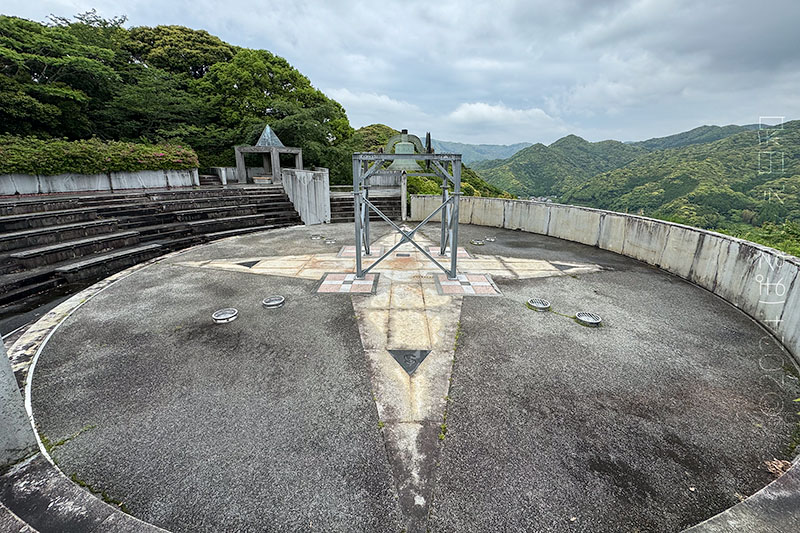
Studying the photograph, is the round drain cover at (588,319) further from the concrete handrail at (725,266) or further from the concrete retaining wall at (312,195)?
the concrete retaining wall at (312,195)

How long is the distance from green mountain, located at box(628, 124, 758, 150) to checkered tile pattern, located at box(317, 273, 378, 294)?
123277mm

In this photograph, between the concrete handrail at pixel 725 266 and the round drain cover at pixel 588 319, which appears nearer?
the concrete handrail at pixel 725 266

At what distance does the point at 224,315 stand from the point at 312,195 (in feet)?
28.8

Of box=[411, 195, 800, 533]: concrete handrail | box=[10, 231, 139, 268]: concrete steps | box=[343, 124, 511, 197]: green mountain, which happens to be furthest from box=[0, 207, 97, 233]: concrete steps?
box=[411, 195, 800, 533]: concrete handrail

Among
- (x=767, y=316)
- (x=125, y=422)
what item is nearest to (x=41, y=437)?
(x=125, y=422)

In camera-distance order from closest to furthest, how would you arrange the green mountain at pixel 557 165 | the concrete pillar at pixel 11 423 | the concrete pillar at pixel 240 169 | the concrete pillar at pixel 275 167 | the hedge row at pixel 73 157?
the concrete pillar at pixel 11 423
the hedge row at pixel 73 157
the concrete pillar at pixel 275 167
the concrete pillar at pixel 240 169
the green mountain at pixel 557 165

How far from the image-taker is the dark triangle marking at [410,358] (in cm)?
405

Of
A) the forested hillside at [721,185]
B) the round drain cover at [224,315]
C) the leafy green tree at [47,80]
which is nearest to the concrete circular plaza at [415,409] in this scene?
the round drain cover at [224,315]

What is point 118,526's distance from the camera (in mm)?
2197

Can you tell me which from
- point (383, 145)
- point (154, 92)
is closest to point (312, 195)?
point (154, 92)

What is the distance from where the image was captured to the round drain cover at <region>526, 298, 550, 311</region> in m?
5.67

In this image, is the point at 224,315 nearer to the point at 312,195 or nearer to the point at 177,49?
the point at 312,195

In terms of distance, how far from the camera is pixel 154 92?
20594 millimetres

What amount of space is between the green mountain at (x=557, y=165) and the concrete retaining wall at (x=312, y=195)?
70298mm
